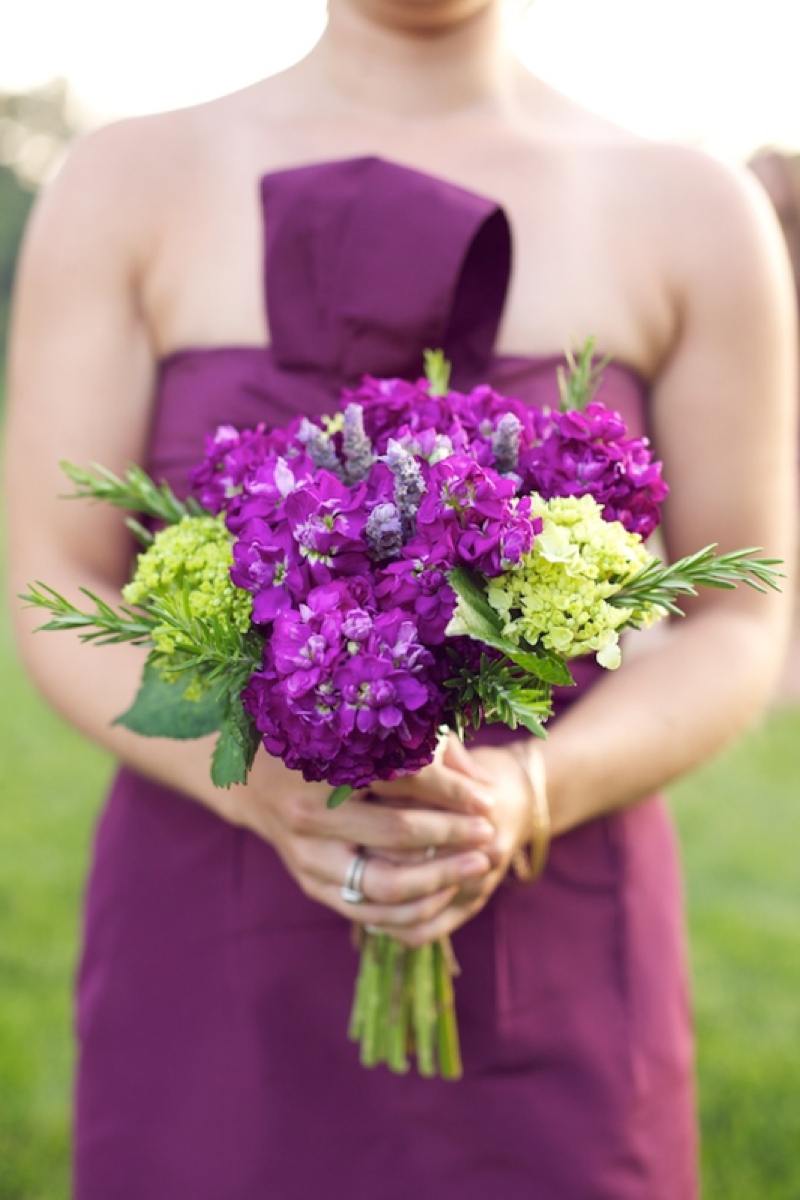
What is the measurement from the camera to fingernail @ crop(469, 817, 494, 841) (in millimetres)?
1750

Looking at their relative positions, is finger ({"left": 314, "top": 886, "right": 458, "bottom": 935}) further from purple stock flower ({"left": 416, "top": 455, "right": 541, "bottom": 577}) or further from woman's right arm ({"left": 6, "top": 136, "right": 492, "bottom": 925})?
purple stock flower ({"left": 416, "top": 455, "right": 541, "bottom": 577})

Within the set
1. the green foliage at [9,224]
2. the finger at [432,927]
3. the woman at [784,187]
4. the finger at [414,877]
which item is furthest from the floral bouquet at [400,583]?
the green foliage at [9,224]

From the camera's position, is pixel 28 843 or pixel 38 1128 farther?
pixel 28 843

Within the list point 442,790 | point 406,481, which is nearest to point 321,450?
point 406,481

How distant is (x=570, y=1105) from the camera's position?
6.85 ft

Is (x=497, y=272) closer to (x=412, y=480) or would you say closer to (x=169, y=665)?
(x=412, y=480)

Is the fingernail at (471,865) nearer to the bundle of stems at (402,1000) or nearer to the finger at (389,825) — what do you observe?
the finger at (389,825)

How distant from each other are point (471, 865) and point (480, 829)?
0.20 feet

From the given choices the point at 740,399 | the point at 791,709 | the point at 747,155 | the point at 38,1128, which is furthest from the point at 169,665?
the point at 747,155

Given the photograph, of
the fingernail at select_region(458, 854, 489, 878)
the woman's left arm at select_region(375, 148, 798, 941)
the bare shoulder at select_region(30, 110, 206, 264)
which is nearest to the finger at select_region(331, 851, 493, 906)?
the fingernail at select_region(458, 854, 489, 878)

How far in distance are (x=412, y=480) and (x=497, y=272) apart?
2.77 ft

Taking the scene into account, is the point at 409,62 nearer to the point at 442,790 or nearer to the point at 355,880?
the point at 442,790

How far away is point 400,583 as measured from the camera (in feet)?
4.00

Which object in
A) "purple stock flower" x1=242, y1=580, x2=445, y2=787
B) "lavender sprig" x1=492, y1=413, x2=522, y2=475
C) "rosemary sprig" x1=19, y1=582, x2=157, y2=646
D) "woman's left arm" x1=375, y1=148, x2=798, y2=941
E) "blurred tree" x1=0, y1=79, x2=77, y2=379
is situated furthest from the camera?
"blurred tree" x1=0, y1=79, x2=77, y2=379
